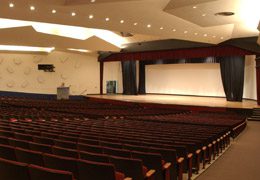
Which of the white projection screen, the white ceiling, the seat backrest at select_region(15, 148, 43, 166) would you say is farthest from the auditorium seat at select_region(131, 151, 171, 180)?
the white projection screen

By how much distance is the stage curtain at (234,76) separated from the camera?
16734mm

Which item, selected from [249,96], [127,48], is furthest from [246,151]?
[127,48]

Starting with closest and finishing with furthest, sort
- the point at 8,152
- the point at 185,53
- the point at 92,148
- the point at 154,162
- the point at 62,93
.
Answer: the point at 8,152, the point at 154,162, the point at 92,148, the point at 185,53, the point at 62,93

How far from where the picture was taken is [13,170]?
191cm

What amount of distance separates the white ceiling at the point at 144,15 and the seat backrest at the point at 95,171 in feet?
22.1

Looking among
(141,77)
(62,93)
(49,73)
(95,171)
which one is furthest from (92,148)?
(141,77)

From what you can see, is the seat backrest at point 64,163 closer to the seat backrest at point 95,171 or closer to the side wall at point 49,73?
the seat backrest at point 95,171

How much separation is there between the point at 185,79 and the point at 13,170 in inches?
800

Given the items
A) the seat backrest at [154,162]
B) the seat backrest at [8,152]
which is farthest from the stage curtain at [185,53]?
the seat backrest at [8,152]

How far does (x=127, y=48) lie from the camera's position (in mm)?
20469

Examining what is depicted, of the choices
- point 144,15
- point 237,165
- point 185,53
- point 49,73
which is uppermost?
point 144,15

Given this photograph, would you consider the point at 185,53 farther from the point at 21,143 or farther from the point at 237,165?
the point at 21,143

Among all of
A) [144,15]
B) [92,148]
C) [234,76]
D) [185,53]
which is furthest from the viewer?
[185,53]

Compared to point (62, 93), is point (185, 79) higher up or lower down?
higher up
